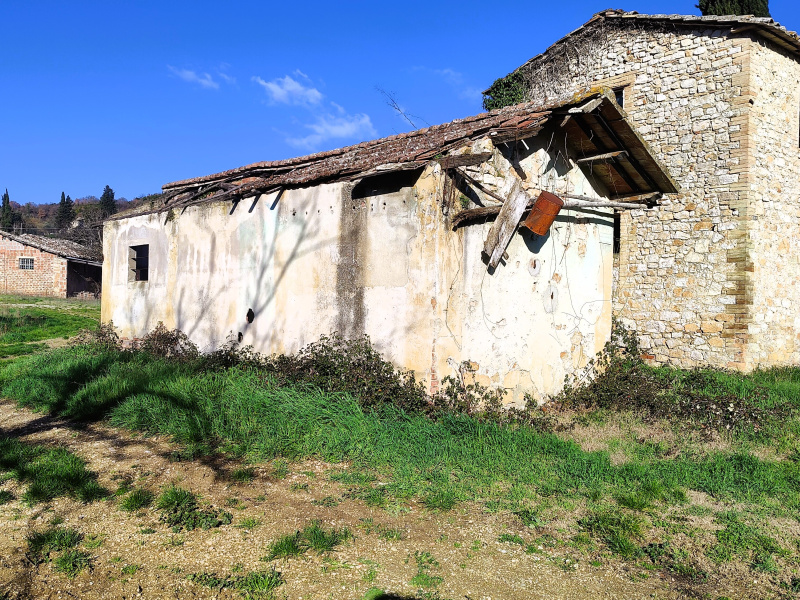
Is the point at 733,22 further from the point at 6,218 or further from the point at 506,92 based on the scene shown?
the point at 6,218

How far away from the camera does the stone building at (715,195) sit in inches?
408

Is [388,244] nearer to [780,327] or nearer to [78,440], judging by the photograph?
[78,440]

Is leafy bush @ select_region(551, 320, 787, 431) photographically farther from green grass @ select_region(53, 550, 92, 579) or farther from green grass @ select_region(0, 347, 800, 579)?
green grass @ select_region(53, 550, 92, 579)

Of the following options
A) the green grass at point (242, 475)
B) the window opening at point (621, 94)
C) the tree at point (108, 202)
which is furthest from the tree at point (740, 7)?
the tree at point (108, 202)

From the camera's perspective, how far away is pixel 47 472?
5230 mm

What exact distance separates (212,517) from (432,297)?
3.53m

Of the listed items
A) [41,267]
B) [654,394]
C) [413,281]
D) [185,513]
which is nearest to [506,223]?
[413,281]

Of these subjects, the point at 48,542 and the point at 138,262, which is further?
the point at 138,262

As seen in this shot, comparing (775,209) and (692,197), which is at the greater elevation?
(692,197)

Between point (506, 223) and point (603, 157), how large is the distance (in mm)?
2170

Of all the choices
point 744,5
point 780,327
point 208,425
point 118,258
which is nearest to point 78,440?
point 208,425

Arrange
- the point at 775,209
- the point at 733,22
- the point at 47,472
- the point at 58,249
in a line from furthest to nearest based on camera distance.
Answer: the point at 58,249 → the point at 775,209 → the point at 733,22 → the point at 47,472

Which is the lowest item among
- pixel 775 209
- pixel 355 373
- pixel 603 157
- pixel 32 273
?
pixel 355 373

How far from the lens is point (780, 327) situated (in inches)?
435
